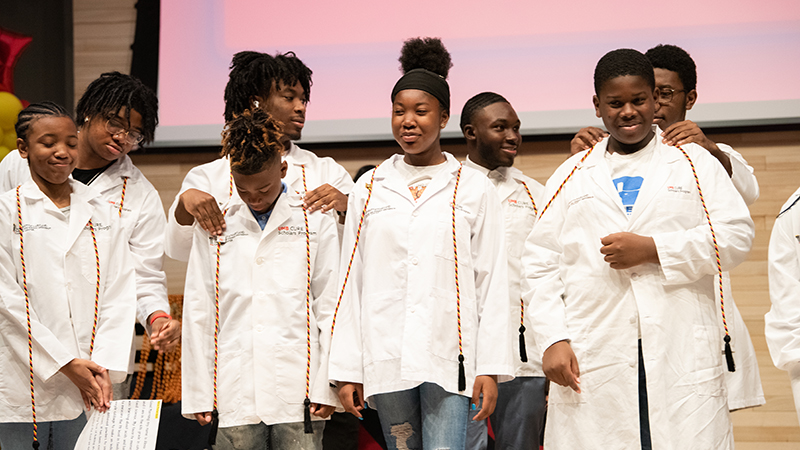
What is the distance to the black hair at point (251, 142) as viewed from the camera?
7.87 feet

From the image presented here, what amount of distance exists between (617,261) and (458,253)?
18.7 inches

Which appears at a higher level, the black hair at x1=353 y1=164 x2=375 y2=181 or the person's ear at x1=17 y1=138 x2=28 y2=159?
the black hair at x1=353 y1=164 x2=375 y2=181

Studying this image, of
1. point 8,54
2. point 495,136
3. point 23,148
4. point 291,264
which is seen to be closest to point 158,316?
point 291,264

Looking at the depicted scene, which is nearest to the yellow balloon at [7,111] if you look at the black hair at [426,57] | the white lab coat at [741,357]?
the black hair at [426,57]

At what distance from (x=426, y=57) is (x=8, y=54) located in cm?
259

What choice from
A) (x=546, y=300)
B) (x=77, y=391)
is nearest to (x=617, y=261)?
(x=546, y=300)

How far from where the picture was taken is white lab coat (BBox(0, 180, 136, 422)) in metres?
2.40

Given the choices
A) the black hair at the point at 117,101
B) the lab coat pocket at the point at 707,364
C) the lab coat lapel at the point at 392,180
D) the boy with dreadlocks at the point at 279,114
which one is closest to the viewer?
the lab coat pocket at the point at 707,364

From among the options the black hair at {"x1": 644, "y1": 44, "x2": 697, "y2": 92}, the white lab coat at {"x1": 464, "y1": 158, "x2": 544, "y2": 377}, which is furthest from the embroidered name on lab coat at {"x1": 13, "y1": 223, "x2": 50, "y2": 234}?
the black hair at {"x1": 644, "y1": 44, "x2": 697, "y2": 92}

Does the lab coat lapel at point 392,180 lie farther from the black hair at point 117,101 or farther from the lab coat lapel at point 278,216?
the black hair at point 117,101

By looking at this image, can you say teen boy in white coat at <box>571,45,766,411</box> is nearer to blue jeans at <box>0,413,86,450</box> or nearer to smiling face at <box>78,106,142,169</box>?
smiling face at <box>78,106,142,169</box>

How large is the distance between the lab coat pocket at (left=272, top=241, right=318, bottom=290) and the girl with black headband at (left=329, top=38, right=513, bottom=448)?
0.52 ft

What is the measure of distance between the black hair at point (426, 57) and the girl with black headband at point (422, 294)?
131cm

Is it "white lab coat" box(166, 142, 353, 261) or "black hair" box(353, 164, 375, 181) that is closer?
"white lab coat" box(166, 142, 353, 261)
